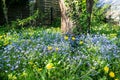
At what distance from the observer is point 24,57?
607cm

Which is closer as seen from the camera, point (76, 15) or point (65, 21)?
point (76, 15)

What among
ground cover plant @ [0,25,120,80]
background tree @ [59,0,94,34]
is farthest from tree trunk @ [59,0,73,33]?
ground cover plant @ [0,25,120,80]

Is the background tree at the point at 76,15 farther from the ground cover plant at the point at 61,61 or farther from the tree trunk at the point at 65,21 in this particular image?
the ground cover plant at the point at 61,61

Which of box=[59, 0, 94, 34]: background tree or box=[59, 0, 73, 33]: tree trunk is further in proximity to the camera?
box=[59, 0, 73, 33]: tree trunk

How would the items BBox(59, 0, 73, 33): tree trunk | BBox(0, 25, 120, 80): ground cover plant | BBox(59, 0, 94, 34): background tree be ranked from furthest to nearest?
BBox(59, 0, 73, 33): tree trunk < BBox(59, 0, 94, 34): background tree < BBox(0, 25, 120, 80): ground cover plant

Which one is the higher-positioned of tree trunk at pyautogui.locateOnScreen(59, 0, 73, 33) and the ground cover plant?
tree trunk at pyautogui.locateOnScreen(59, 0, 73, 33)

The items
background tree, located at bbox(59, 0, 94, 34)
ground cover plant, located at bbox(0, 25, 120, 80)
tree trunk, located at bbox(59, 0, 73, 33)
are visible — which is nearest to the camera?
ground cover plant, located at bbox(0, 25, 120, 80)

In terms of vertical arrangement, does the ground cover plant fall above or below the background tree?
below

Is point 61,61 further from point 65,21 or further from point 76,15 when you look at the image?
point 65,21

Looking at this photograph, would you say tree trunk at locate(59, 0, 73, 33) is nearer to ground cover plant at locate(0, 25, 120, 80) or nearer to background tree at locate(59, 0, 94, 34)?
background tree at locate(59, 0, 94, 34)

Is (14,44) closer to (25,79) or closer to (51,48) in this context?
(51,48)

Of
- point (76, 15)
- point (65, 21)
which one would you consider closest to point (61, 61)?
point (76, 15)

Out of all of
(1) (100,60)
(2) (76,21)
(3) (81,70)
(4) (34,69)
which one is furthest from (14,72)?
(2) (76,21)

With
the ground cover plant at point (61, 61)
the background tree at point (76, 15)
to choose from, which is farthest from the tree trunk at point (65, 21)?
the ground cover plant at point (61, 61)
